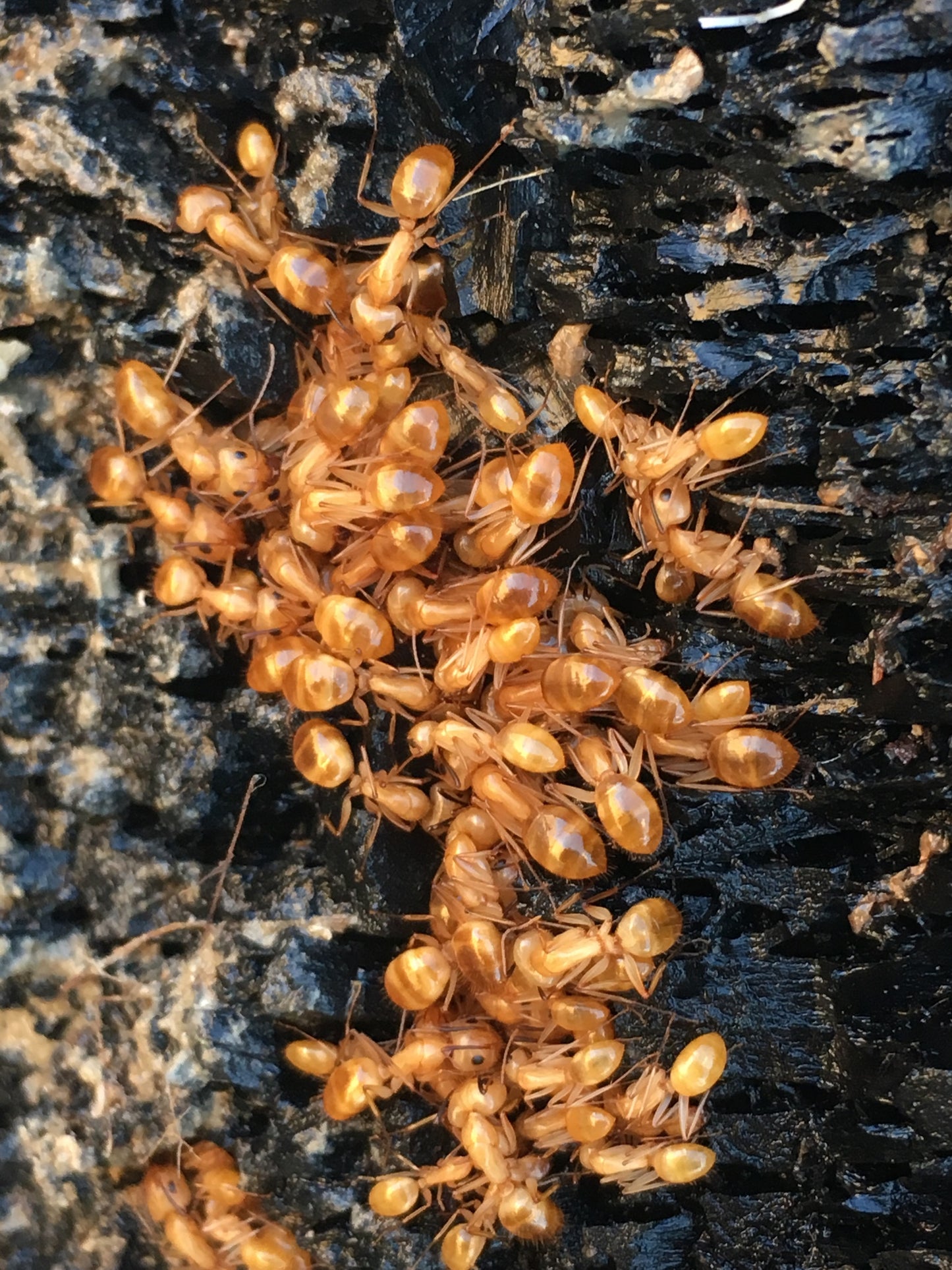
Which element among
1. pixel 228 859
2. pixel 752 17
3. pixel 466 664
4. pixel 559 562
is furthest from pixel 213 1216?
pixel 752 17

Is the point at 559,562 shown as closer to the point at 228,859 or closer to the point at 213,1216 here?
the point at 228,859

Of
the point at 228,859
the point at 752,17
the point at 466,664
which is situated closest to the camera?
the point at 752,17

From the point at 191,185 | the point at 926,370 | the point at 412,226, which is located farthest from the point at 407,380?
the point at 926,370

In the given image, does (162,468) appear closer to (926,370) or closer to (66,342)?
(66,342)

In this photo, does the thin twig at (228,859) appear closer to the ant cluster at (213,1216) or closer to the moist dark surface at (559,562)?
the moist dark surface at (559,562)

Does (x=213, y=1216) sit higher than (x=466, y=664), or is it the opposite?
(x=466, y=664)

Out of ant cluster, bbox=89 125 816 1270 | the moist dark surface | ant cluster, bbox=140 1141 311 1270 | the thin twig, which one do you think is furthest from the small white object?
ant cluster, bbox=140 1141 311 1270
